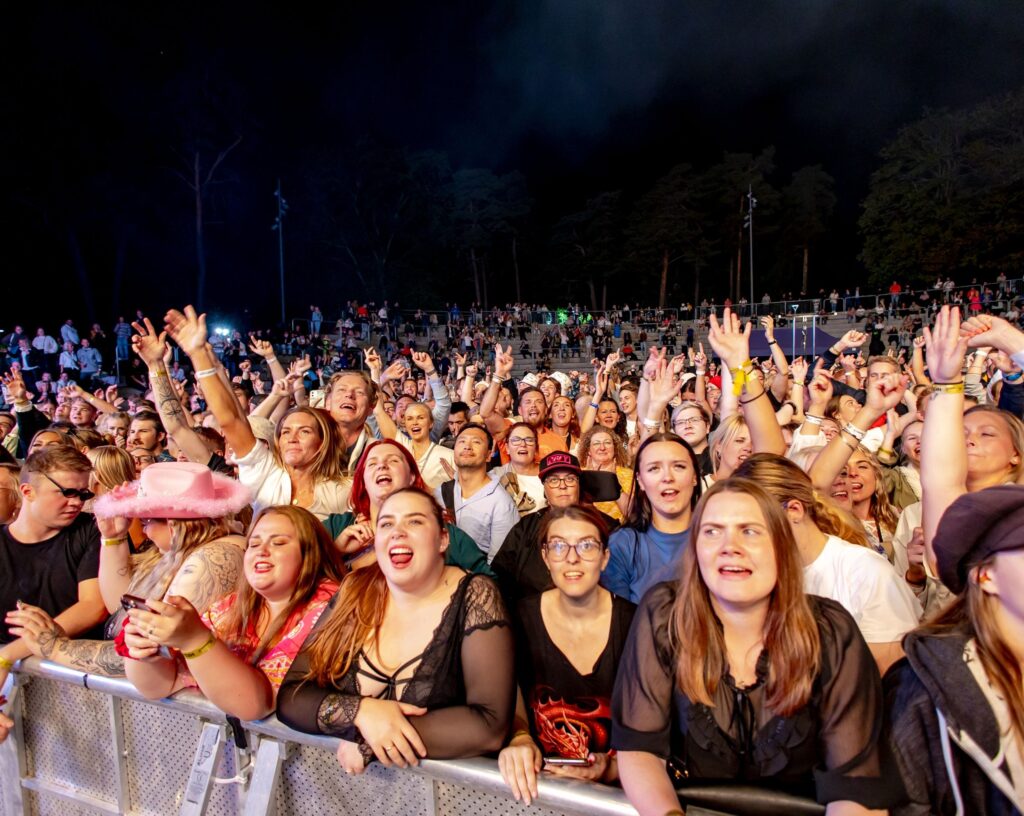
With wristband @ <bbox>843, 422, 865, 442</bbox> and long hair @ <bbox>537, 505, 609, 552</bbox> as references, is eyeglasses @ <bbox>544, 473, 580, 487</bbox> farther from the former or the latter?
wristband @ <bbox>843, 422, 865, 442</bbox>

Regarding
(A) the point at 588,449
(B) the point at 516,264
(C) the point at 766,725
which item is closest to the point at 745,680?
(C) the point at 766,725

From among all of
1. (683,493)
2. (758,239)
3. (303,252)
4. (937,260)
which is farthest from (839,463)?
(758,239)

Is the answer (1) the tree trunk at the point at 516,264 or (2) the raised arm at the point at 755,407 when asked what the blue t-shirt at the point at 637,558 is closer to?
(2) the raised arm at the point at 755,407

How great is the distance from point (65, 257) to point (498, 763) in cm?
3423

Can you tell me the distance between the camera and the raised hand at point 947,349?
249 centimetres

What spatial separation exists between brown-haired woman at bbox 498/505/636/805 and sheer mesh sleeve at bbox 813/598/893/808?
2.53 ft

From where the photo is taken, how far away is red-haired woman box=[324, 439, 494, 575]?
322cm

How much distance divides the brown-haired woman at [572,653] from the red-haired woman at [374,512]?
2.03ft

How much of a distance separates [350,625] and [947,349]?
2343 mm

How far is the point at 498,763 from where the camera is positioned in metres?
Answer: 1.97

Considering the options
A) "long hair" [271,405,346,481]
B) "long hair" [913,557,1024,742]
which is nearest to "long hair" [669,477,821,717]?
"long hair" [913,557,1024,742]

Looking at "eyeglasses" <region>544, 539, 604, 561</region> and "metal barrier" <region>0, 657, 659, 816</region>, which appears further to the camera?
"eyeglasses" <region>544, 539, 604, 561</region>

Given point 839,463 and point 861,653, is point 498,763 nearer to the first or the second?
point 861,653

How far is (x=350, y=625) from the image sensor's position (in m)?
2.31
